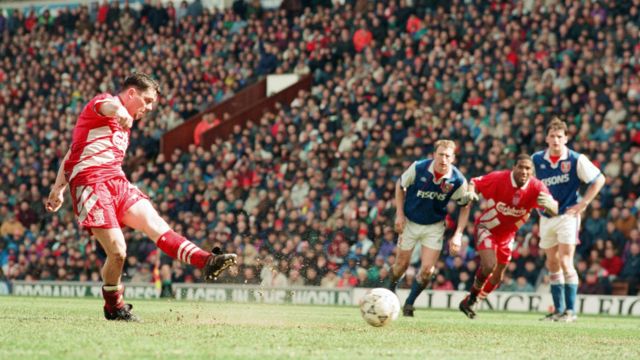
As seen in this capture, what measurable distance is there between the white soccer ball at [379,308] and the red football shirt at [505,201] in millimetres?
3693

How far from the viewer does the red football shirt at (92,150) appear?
9.90m

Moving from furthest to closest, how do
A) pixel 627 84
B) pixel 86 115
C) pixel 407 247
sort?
pixel 627 84
pixel 407 247
pixel 86 115

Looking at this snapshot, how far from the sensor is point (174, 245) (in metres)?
9.88

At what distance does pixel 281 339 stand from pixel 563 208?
21.3 ft

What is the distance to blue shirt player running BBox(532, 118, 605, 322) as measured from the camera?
1362 centimetres

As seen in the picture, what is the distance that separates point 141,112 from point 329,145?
1365 cm

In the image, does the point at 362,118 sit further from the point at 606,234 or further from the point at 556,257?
the point at 556,257

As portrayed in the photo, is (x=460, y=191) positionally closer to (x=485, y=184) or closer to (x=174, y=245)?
(x=485, y=184)

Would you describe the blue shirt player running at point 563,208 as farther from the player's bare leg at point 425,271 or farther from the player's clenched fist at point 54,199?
the player's clenched fist at point 54,199

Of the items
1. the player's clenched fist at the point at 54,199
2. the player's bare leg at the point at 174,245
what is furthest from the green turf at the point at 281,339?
the player's clenched fist at the point at 54,199

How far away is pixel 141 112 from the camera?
33.2ft

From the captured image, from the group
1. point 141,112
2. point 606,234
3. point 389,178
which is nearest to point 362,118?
point 389,178

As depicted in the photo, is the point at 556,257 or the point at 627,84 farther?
the point at 627,84

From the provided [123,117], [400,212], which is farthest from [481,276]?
[123,117]
